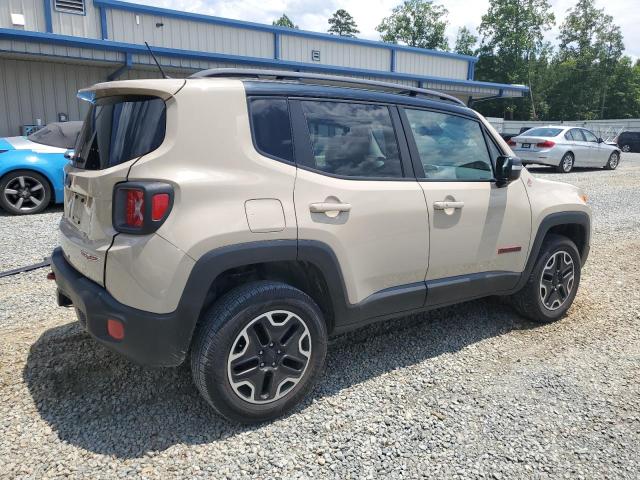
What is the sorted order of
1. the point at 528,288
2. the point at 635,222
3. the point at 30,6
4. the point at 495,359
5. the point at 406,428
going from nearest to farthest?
the point at 406,428 → the point at 495,359 → the point at 528,288 → the point at 635,222 → the point at 30,6

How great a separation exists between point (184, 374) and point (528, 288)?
2.73 metres

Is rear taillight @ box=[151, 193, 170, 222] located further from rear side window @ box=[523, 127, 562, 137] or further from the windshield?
rear side window @ box=[523, 127, 562, 137]

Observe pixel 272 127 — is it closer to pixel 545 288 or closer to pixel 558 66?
pixel 545 288

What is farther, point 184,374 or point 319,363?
point 184,374

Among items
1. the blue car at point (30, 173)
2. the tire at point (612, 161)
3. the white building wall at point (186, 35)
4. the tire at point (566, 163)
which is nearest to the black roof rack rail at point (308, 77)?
the blue car at point (30, 173)

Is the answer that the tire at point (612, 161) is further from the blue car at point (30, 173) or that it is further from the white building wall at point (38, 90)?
the blue car at point (30, 173)

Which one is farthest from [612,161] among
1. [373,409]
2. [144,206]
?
[144,206]

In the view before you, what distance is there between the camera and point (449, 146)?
12.0 ft

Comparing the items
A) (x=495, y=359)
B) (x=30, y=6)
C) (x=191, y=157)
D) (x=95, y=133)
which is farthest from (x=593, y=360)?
(x=30, y=6)

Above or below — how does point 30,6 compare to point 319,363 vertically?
above

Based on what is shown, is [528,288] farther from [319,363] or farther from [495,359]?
[319,363]

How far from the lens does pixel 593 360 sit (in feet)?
12.1

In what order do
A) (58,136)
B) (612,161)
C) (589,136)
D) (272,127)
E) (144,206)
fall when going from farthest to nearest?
(612,161)
(589,136)
(58,136)
(272,127)
(144,206)

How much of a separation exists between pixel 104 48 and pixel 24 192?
6.06m
